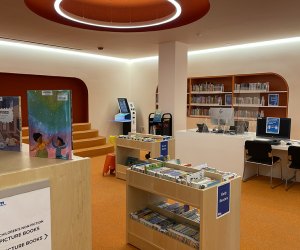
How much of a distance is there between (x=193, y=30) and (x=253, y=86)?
269cm

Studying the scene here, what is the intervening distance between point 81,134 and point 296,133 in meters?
5.72

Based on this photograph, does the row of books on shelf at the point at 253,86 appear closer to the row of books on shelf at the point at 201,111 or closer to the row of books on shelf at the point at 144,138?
the row of books on shelf at the point at 201,111

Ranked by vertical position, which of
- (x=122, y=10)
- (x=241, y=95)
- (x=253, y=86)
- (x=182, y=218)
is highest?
(x=122, y=10)

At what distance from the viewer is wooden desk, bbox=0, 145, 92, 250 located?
4.16ft

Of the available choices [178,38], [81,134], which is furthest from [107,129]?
[178,38]

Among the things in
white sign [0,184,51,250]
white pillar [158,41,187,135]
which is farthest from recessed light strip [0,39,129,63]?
white sign [0,184,51,250]

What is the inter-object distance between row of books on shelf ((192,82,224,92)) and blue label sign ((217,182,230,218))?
19.4ft

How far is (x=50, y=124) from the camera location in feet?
4.71

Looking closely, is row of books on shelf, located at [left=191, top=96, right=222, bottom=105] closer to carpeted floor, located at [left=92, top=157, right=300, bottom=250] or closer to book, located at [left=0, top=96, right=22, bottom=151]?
carpeted floor, located at [left=92, top=157, right=300, bottom=250]

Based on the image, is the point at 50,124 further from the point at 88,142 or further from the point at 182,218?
the point at 88,142

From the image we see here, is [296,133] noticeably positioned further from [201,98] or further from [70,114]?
[70,114]

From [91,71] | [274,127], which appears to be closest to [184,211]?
[274,127]

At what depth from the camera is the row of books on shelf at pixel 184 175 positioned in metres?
2.35

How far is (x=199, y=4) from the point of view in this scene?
4234 mm
